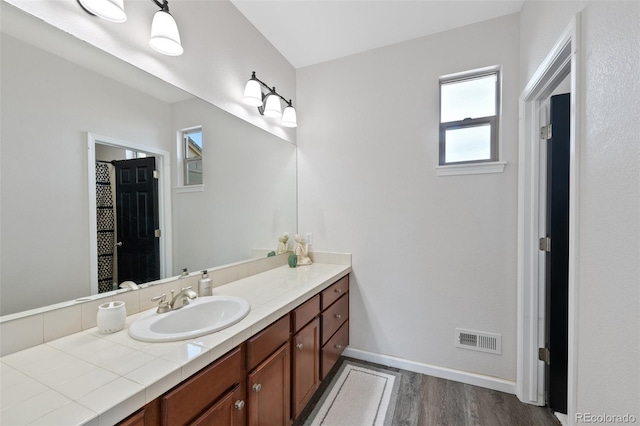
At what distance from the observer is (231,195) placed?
1.91 metres

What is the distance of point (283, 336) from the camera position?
1.36 meters

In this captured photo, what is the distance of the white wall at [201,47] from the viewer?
103 centimetres

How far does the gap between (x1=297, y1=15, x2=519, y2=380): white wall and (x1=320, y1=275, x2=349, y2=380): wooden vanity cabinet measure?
0.42ft

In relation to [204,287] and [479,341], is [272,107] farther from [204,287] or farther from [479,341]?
[479,341]

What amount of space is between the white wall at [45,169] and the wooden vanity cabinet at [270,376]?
78 centimetres

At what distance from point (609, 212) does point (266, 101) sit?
2.03m

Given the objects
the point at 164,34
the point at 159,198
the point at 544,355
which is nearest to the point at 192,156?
the point at 159,198

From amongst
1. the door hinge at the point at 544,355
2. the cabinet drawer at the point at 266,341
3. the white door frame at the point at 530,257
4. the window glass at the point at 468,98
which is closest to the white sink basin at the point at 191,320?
the cabinet drawer at the point at 266,341

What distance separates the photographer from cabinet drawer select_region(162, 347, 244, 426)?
79 centimetres

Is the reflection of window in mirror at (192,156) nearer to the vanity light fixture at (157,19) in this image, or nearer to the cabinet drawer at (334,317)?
the vanity light fixture at (157,19)

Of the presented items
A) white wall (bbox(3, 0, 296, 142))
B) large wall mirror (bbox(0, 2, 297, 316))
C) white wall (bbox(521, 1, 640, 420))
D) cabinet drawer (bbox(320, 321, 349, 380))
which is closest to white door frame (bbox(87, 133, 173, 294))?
large wall mirror (bbox(0, 2, 297, 316))

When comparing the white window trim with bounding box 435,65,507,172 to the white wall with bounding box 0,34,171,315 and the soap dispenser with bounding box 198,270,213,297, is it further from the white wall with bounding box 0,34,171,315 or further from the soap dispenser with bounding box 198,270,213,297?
the white wall with bounding box 0,34,171,315

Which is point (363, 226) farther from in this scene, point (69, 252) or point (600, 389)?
point (69, 252)

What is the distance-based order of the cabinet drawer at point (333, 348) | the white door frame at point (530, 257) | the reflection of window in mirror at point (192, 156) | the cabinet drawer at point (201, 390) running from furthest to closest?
the cabinet drawer at point (333, 348) → the white door frame at point (530, 257) → the reflection of window in mirror at point (192, 156) → the cabinet drawer at point (201, 390)
